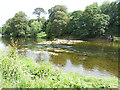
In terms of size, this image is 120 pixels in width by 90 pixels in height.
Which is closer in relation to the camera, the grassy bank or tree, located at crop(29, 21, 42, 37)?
the grassy bank

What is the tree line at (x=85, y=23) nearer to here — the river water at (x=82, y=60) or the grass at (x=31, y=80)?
the river water at (x=82, y=60)

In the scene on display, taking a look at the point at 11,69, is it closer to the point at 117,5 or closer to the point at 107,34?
the point at 107,34

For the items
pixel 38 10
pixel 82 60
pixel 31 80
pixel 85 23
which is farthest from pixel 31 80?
pixel 38 10

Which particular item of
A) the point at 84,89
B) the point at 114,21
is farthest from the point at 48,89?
the point at 114,21

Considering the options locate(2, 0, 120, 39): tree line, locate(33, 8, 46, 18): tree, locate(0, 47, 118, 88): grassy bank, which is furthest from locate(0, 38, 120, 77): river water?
locate(33, 8, 46, 18): tree

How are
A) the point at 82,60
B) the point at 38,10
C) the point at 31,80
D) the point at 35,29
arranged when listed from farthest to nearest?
1. the point at 38,10
2. the point at 35,29
3. the point at 82,60
4. the point at 31,80

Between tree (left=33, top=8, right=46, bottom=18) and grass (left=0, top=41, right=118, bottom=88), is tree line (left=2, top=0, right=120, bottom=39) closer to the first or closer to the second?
tree (left=33, top=8, right=46, bottom=18)

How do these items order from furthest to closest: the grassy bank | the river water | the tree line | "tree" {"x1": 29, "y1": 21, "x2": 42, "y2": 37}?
"tree" {"x1": 29, "y1": 21, "x2": 42, "y2": 37}, the tree line, the river water, the grassy bank

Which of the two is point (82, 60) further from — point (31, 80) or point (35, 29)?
point (35, 29)

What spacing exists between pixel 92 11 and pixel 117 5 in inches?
404

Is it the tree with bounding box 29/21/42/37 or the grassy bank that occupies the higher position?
the tree with bounding box 29/21/42/37

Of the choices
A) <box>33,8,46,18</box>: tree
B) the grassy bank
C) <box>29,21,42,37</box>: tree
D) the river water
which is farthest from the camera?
<box>33,8,46,18</box>: tree

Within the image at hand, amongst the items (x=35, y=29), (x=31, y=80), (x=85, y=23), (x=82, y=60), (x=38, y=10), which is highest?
(x=38, y=10)

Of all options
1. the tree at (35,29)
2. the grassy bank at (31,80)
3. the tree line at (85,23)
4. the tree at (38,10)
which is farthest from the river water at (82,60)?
the tree at (38,10)
